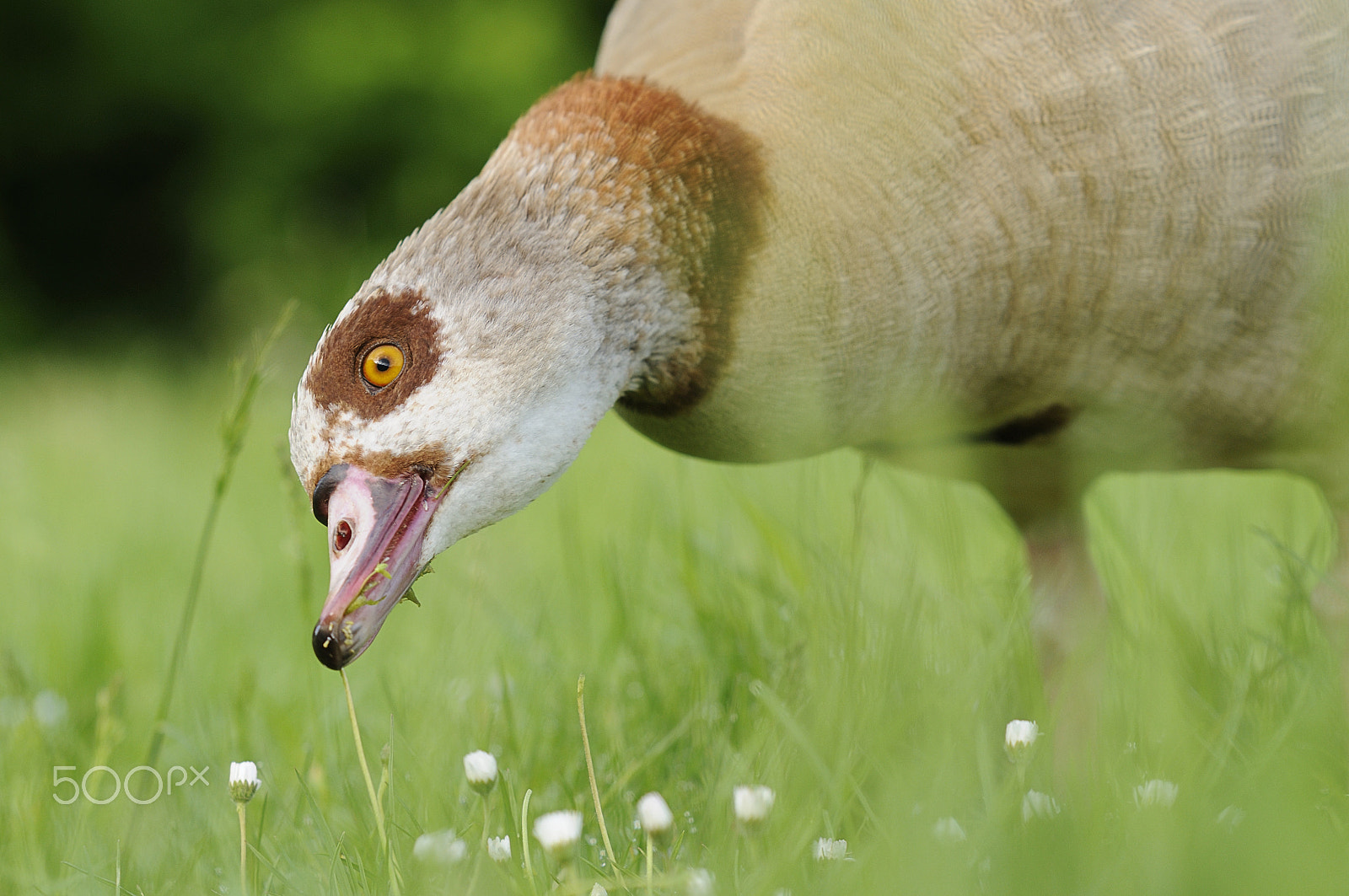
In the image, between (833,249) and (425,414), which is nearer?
(425,414)

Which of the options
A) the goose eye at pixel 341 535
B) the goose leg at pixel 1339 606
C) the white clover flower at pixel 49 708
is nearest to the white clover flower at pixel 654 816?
the goose eye at pixel 341 535

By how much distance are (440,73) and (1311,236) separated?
27.1 ft

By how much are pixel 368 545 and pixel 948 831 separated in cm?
85

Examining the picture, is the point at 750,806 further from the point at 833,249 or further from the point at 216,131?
the point at 216,131

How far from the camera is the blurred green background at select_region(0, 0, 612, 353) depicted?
371 inches

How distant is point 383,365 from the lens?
1.82 meters

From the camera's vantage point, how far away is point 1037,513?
8.63ft

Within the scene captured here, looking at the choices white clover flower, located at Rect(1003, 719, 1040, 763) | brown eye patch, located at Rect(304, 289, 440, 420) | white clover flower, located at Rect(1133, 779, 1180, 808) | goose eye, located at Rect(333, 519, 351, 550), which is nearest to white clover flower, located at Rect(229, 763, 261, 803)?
goose eye, located at Rect(333, 519, 351, 550)

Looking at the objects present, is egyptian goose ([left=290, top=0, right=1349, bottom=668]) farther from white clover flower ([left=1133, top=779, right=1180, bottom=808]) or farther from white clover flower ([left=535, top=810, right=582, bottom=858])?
white clover flower ([left=1133, top=779, right=1180, bottom=808])

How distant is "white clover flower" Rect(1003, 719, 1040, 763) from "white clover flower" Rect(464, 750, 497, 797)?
0.60m

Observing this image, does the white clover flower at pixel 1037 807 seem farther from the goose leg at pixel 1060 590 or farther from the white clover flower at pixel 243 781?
the goose leg at pixel 1060 590

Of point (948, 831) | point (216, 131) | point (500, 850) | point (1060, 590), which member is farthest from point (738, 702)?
point (216, 131)

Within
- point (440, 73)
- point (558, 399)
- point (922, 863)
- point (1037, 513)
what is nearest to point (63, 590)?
point (558, 399)

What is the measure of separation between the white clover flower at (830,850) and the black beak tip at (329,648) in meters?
0.68
